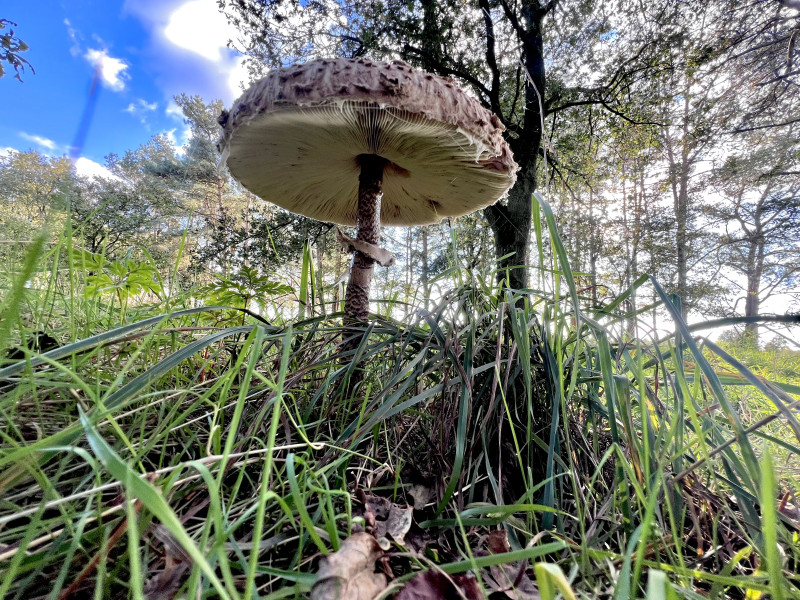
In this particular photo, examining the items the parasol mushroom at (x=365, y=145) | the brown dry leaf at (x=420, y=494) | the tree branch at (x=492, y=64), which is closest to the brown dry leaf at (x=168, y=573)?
the brown dry leaf at (x=420, y=494)

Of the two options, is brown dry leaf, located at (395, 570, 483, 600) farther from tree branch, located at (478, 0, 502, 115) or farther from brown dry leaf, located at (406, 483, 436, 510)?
tree branch, located at (478, 0, 502, 115)

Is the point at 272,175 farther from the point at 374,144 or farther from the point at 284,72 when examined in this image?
the point at 284,72

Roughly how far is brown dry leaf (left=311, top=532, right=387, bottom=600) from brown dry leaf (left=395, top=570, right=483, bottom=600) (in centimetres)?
4

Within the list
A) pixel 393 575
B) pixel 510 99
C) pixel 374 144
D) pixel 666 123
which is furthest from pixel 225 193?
pixel 393 575

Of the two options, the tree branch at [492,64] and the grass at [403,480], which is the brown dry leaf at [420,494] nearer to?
the grass at [403,480]

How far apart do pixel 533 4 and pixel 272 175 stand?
20.7 ft

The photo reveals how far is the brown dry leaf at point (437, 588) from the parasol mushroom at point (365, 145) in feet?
3.28

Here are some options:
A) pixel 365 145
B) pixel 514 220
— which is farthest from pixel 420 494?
pixel 514 220

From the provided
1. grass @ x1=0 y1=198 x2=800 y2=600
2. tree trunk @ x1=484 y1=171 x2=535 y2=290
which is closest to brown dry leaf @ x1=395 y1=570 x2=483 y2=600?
grass @ x1=0 y1=198 x2=800 y2=600

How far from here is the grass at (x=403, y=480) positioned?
0.49 metres

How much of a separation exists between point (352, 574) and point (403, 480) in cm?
39

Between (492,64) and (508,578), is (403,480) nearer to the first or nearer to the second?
(508,578)

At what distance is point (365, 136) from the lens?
1526 mm

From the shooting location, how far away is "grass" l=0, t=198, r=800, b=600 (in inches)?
19.3
